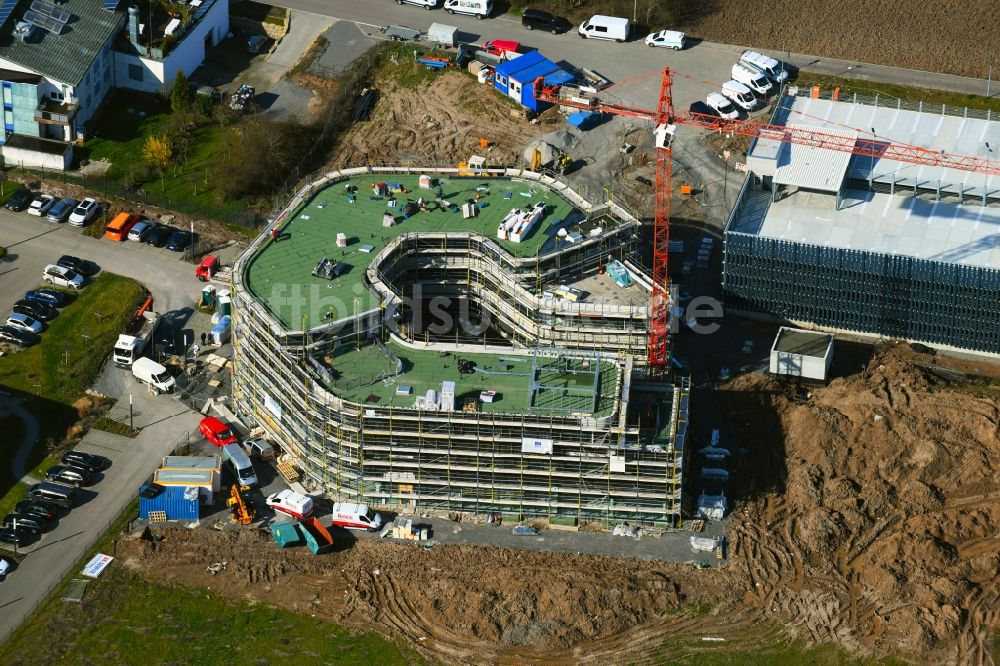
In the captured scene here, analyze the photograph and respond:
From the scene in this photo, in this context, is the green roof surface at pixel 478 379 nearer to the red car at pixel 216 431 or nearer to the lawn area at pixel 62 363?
the red car at pixel 216 431

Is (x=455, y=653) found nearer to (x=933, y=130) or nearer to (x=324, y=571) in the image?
(x=324, y=571)

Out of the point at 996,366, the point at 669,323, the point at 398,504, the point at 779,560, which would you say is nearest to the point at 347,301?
the point at 398,504

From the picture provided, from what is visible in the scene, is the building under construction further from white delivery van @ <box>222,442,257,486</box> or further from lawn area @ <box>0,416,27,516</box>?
lawn area @ <box>0,416,27,516</box>

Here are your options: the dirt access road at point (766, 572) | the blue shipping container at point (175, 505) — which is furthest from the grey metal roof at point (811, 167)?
the blue shipping container at point (175, 505)


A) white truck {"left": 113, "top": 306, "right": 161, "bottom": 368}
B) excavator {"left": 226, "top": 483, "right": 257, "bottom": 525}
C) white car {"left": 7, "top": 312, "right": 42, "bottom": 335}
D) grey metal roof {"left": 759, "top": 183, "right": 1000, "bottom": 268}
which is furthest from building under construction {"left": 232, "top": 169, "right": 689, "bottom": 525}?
white car {"left": 7, "top": 312, "right": 42, "bottom": 335}

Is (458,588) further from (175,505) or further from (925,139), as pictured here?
(925,139)
